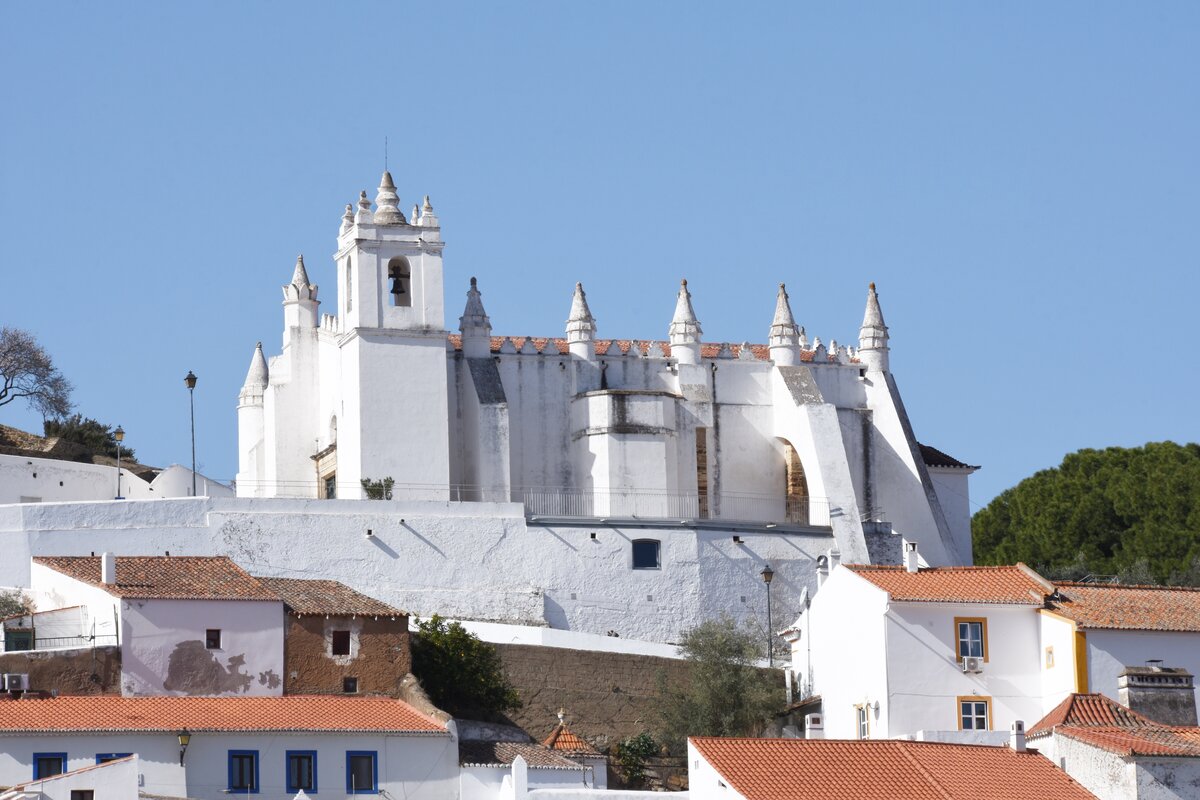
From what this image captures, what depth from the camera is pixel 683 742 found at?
171ft

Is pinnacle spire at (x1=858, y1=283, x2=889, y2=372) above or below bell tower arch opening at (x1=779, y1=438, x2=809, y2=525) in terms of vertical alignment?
above

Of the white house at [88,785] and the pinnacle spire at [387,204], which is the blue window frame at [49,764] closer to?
the white house at [88,785]

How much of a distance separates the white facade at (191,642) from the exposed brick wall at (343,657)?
30 centimetres

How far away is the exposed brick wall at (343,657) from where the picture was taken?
161 feet

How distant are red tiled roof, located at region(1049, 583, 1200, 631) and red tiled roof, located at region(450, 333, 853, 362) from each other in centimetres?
2003

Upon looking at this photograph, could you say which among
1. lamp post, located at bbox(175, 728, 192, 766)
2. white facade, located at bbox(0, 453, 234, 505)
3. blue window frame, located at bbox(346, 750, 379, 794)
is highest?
white facade, located at bbox(0, 453, 234, 505)

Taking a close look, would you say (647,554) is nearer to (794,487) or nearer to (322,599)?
(794,487)

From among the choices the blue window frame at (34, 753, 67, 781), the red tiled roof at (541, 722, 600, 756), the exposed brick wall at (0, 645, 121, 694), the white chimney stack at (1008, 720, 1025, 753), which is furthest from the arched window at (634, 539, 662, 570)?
the blue window frame at (34, 753, 67, 781)

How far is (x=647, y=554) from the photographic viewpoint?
63125 mm

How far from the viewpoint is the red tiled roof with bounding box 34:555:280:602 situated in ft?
160

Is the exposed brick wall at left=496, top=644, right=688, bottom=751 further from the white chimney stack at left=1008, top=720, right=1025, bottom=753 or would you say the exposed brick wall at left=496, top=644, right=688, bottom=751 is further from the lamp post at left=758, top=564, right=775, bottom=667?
the white chimney stack at left=1008, top=720, right=1025, bottom=753

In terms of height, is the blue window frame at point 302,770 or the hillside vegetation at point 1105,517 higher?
the hillside vegetation at point 1105,517

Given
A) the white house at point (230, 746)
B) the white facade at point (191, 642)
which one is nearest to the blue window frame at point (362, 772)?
the white house at point (230, 746)

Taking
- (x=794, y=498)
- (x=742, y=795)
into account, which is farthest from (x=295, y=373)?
(x=742, y=795)
